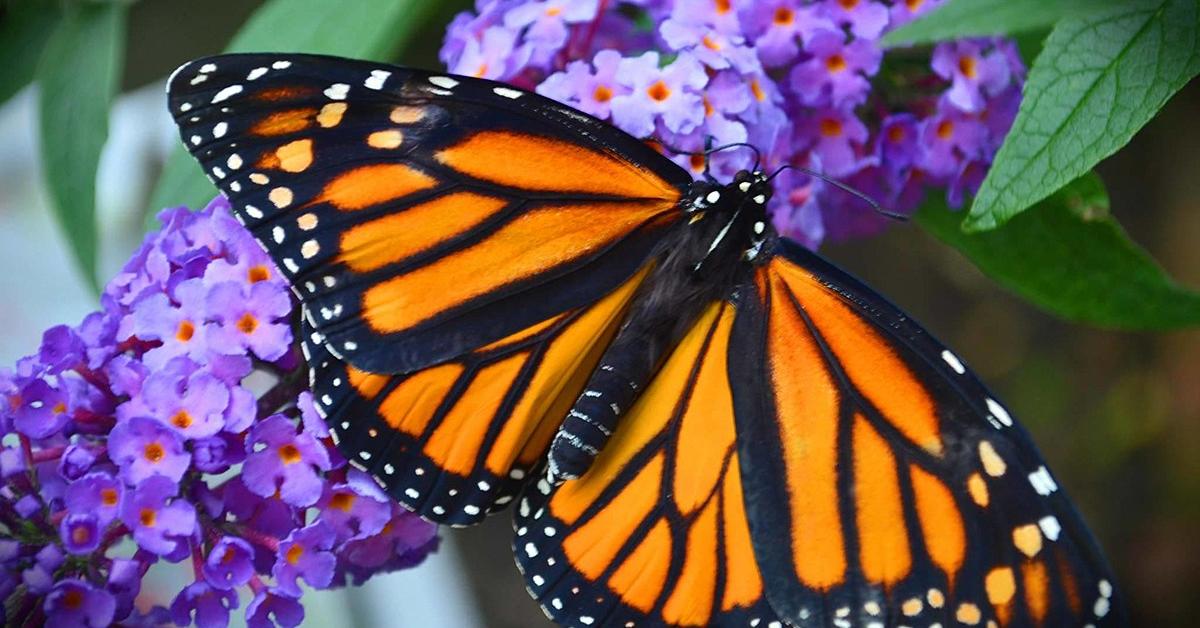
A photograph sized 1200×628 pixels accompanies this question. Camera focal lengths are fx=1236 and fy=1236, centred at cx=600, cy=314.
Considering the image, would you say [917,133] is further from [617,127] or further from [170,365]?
[170,365]

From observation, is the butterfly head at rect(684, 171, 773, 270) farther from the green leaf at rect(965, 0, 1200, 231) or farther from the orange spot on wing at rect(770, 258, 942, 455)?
the green leaf at rect(965, 0, 1200, 231)

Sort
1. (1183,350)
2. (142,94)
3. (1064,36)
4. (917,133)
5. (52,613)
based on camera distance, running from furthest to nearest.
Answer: (1183,350)
(142,94)
(917,133)
(1064,36)
(52,613)

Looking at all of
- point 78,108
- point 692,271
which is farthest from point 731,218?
point 78,108

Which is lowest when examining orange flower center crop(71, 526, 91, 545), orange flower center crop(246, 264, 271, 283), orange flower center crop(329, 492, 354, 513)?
orange flower center crop(71, 526, 91, 545)

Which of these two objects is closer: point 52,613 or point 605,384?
point 52,613

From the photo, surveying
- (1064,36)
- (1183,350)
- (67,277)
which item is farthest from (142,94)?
(1183,350)

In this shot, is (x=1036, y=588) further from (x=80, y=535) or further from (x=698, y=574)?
(x=80, y=535)

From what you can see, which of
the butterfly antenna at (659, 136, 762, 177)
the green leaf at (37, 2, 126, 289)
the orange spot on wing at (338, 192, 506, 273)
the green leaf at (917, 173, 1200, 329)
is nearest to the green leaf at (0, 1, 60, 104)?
the green leaf at (37, 2, 126, 289)
